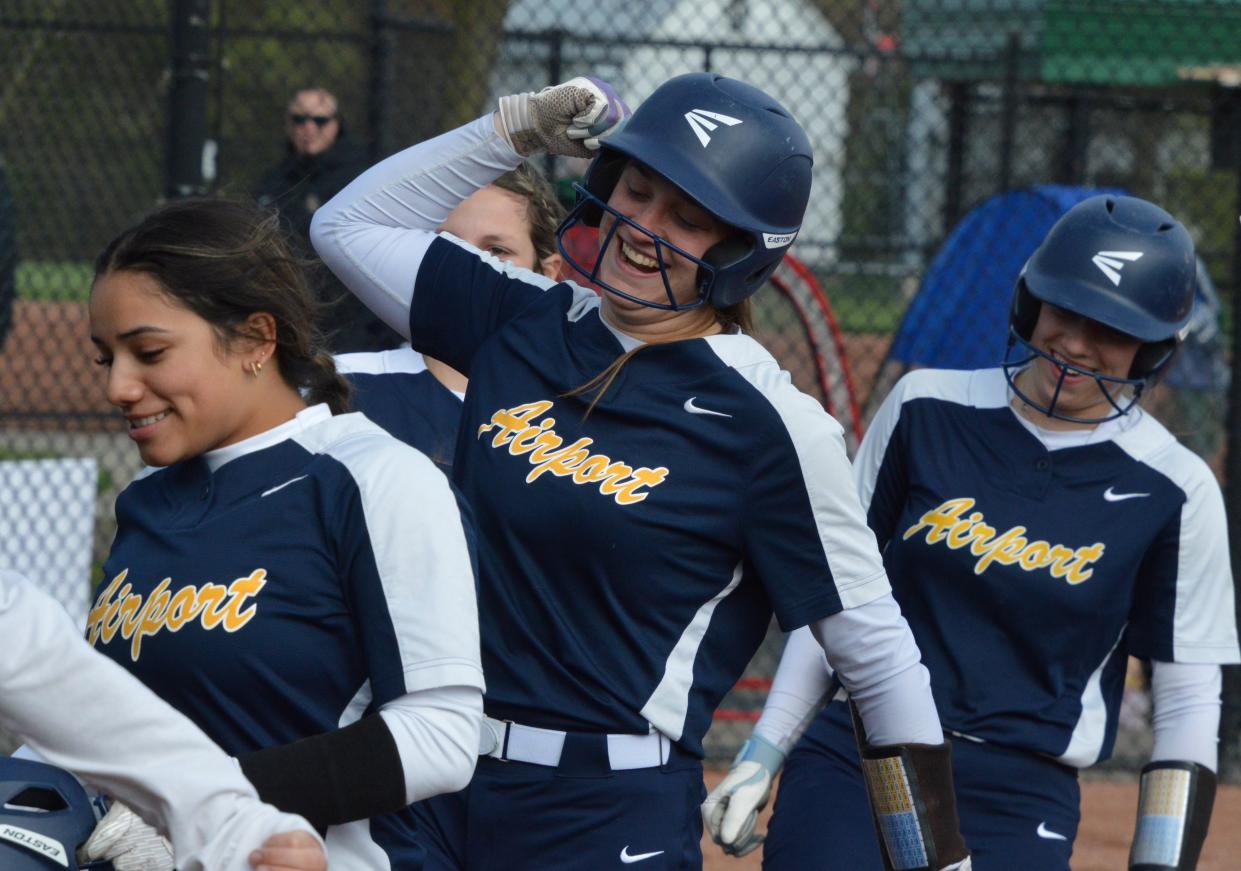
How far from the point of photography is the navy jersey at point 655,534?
270 centimetres

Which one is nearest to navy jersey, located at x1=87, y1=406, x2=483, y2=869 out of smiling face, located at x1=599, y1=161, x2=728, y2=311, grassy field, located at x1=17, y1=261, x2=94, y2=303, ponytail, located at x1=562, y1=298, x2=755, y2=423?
ponytail, located at x1=562, y1=298, x2=755, y2=423

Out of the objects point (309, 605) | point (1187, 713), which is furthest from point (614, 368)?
point (1187, 713)

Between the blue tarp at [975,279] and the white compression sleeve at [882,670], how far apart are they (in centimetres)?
476

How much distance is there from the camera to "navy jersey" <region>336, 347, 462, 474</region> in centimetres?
367

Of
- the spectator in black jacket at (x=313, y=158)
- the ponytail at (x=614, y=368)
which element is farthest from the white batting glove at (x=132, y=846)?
the spectator in black jacket at (x=313, y=158)

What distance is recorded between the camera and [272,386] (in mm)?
2461

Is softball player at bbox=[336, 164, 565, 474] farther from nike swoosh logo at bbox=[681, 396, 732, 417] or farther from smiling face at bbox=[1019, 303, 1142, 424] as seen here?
smiling face at bbox=[1019, 303, 1142, 424]

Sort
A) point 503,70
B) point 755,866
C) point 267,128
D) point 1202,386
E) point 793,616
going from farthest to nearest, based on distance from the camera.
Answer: point 267,128 < point 503,70 < point 1202,386 < point 755,866 < point 793,616

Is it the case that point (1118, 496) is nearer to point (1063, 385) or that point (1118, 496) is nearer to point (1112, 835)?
point (1063, 385)

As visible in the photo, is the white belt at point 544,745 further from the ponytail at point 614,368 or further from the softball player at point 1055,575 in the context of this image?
the softball player at point 1055,575

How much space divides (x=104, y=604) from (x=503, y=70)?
7308mm

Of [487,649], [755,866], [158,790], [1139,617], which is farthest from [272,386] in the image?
[755,866]

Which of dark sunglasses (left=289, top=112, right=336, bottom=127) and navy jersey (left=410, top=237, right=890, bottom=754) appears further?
dark sunglasses (left=289, top=112, right=336, bottom=127)

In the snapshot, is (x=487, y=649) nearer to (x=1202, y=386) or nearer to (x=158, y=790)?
(x=158, y=790)
